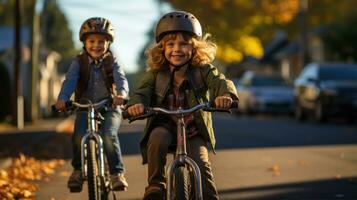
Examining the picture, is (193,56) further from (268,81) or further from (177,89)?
(268,81)

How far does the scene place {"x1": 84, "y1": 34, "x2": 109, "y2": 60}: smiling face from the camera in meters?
8.09

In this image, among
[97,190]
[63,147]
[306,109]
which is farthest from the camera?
[306,109]

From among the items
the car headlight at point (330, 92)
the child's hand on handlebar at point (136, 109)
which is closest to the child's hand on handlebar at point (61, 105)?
the child's hand on handlebar at point (136, 109)

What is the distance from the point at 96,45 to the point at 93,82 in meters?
0.33

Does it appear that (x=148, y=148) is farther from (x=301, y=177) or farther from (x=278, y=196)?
(x=301, y=177)

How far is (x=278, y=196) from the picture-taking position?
9.23 metres

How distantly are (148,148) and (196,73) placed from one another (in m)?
0.64

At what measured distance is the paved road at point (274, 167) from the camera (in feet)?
31.4

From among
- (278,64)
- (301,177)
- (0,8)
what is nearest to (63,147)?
(301,177)

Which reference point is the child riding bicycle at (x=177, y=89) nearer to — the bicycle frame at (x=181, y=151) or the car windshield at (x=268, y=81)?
the bicycle frame at (x=181, y=151)

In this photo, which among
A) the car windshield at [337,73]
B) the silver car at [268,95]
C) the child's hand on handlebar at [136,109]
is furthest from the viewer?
the silver car at [268,95]

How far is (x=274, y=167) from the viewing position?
→ 39.9ft

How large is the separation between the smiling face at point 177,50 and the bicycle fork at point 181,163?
1.94 ft

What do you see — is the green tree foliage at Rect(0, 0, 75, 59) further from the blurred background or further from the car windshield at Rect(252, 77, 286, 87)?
the car windshield at Rect(252, 77, 286, 87)
